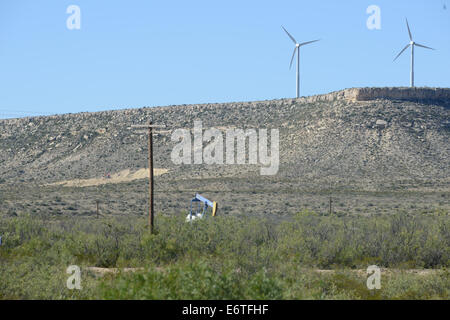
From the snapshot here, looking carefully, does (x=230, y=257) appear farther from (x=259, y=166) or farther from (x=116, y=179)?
(x=116, y=179)

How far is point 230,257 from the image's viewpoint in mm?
25062

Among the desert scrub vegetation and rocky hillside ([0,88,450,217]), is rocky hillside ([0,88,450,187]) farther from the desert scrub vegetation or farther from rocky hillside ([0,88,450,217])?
the desert scrub vegetation

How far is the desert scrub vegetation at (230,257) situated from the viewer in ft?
57.3

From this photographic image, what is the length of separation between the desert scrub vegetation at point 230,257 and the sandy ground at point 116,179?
1684 inches

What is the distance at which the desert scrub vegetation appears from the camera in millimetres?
17469

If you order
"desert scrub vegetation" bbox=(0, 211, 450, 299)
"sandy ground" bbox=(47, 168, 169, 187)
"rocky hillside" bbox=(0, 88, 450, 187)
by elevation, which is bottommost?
"desert scrub vegetation" bbox=(0, 211, 450, 299)

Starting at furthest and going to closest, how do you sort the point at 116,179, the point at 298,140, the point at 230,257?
the point at 116,179
the point at 298,140
the point at 230,257

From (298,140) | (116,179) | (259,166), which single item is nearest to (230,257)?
(259,166)

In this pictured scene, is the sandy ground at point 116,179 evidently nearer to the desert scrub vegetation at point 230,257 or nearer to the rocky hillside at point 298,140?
the rocky hillside at point 298,140

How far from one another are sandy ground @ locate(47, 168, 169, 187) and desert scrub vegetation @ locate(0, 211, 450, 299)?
1684 inches

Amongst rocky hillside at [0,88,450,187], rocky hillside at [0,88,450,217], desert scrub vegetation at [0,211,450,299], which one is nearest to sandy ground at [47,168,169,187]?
rocky hillside at [0,88,450,217]

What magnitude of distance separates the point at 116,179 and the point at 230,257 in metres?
58.3
